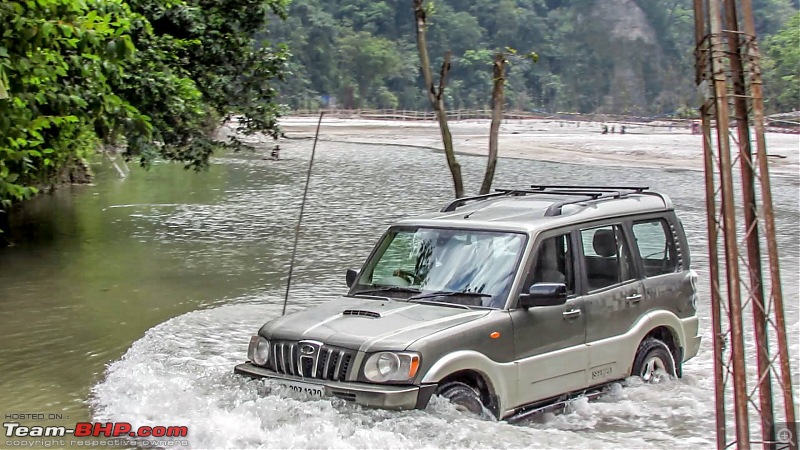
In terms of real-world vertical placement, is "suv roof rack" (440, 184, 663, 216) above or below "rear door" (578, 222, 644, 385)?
above

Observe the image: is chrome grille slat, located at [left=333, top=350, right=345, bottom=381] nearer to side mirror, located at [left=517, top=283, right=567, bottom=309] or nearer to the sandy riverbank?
side mirror, located at [left=517, top=283, right=567, bottom=309]

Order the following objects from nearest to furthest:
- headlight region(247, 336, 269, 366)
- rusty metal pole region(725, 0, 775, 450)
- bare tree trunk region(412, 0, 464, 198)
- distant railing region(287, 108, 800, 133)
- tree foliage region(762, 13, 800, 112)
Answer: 1. rusty metal pole region(725, 0, 775, 450)
2. headlight region(247, 336, 269, 366)
3. bare tree trunk region(412, 0, 464, 198)
4. tree foliage region(762, 13, 800, 112)
5. distant railing region(287, 108, 800, 133)

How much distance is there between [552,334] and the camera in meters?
7.15

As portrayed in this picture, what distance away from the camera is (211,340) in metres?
11.5

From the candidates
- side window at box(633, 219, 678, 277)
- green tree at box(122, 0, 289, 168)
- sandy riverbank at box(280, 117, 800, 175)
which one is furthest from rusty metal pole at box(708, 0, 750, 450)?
sandy riverbank at box(280, 117, 800, 175)

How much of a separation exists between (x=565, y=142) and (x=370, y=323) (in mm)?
51411

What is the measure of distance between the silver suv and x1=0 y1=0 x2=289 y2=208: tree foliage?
313 centimetres

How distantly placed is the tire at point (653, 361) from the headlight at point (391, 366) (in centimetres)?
→ 242

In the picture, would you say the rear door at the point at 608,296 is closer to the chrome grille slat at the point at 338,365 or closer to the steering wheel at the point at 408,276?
the steering wheel at the point at 408,276

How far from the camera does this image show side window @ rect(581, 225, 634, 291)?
25.2ft

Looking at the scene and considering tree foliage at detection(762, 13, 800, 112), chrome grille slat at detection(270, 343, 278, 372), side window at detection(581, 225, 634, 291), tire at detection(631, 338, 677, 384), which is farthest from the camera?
tree foliage at detection(762, 13, 800, 112)

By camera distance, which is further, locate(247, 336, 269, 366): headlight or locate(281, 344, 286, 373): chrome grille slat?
locate(247, 336, 269, 366): headlight

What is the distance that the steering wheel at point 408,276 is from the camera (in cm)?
735

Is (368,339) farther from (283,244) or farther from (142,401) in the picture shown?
(283,244)
